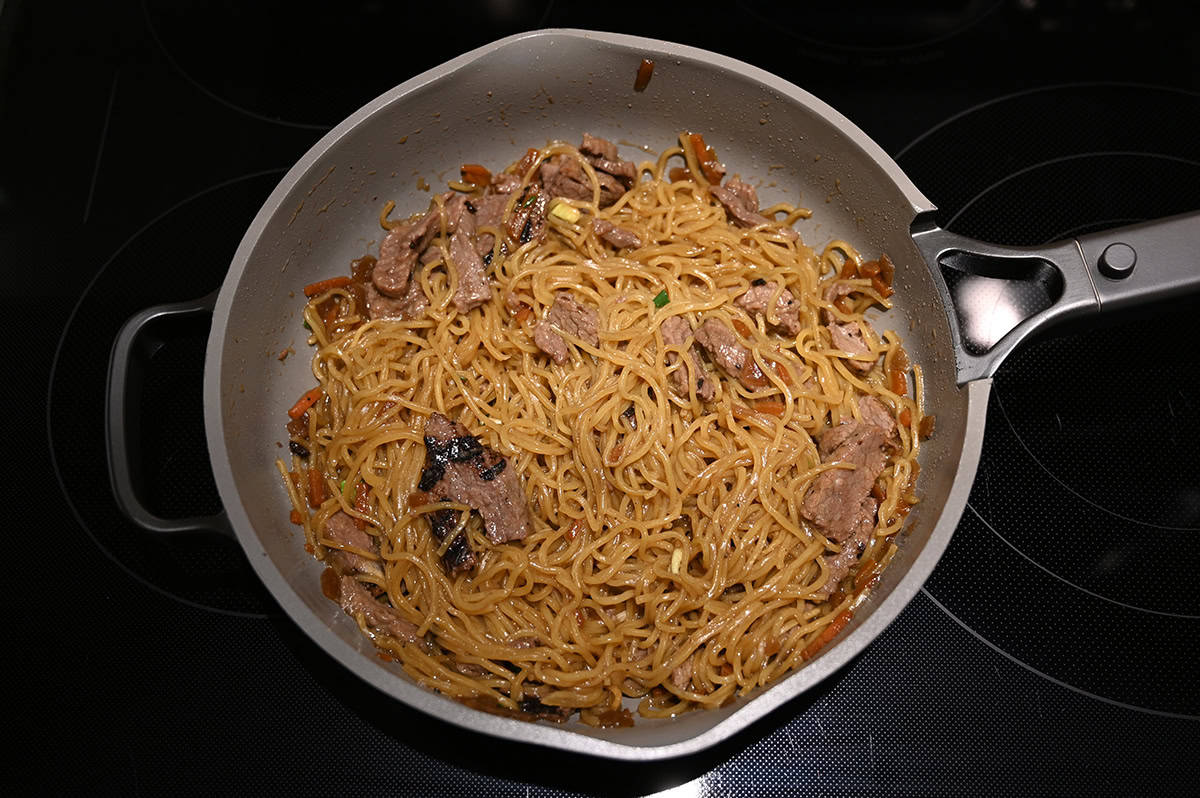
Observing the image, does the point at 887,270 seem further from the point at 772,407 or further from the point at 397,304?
the point at 397,304

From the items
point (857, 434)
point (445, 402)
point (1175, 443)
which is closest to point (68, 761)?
point (445, 402)

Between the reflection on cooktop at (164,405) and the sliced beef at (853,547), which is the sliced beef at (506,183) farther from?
the sliced beef at (853,547)

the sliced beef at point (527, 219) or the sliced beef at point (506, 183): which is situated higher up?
the sliced beef at point (506, 183)

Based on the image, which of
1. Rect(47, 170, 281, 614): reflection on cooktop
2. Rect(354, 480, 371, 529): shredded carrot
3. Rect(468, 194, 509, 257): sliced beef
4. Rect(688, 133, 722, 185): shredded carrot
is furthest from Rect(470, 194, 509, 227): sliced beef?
Rect(354, 480, 371, 529): shredded carrot

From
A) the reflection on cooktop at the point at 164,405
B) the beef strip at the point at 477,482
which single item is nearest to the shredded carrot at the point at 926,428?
the beef strip at the point at 477,482

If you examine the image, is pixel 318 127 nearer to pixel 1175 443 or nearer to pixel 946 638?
pixel 946 638

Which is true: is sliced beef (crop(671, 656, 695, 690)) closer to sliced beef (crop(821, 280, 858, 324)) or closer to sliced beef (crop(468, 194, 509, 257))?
sliced beef (crop(821, 280, 858, 324))

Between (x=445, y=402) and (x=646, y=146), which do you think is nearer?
(x=445, y=402)
